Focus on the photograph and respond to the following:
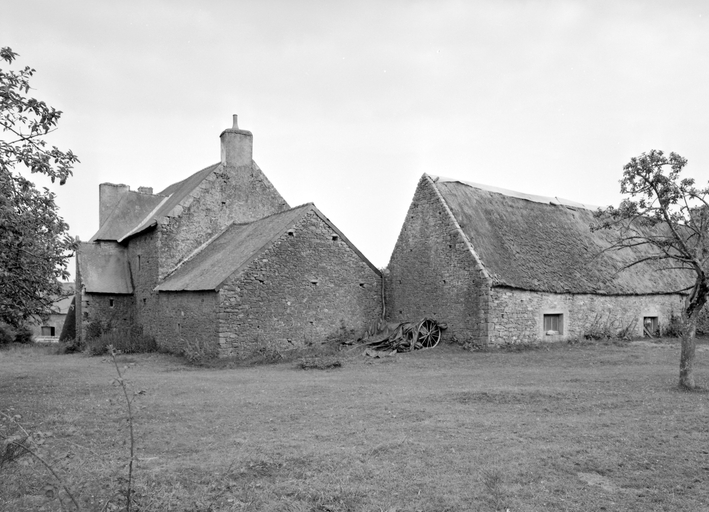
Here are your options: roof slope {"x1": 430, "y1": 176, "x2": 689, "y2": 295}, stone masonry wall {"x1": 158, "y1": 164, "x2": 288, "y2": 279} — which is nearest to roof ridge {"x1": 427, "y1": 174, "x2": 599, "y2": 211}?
roof slope {"x1": 430, "y1": 176, "x2": 689, "y2": 295}

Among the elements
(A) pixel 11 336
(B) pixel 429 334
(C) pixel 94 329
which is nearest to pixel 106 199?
(C) pixel 94 329

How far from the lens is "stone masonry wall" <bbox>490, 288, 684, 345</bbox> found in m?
19.5

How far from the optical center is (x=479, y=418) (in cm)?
936

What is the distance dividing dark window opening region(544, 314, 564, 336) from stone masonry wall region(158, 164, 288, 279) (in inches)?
528

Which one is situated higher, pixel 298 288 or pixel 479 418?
pixel 298 288

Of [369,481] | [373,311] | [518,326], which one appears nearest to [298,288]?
[373,311]

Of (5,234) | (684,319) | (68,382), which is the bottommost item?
(68,382)

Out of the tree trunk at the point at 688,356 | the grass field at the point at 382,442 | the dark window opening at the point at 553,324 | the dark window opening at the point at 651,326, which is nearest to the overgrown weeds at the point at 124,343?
the grass field at the point at 382,442

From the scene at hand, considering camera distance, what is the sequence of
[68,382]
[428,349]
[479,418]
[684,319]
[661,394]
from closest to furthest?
[479,418], [661,394], [684,319], [68,382], [428,349]

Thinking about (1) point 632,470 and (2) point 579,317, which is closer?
(1) point 632,470

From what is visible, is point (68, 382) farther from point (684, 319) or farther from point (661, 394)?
point (684, 319)

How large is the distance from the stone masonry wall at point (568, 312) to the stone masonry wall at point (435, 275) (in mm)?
736

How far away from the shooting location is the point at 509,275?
65.7ft

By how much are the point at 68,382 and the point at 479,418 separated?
10668 millimetres
